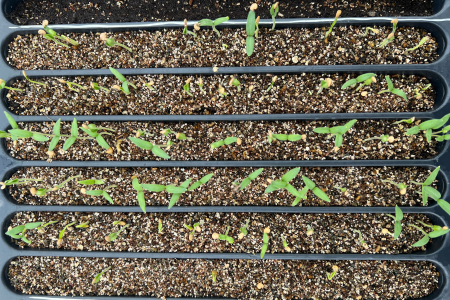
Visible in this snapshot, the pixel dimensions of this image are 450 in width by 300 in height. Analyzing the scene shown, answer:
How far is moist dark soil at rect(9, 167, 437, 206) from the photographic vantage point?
987 millimetres

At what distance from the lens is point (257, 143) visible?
3.27 feet

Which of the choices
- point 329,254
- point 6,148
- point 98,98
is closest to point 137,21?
point 98,98

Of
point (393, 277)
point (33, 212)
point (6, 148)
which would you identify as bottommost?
point (393, 277)

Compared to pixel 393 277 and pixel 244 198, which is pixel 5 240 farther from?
pixel 393 277

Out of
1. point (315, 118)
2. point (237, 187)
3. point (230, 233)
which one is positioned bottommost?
point (230, 233)

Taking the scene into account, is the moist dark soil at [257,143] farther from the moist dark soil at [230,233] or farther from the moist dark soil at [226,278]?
the moist dark soil at [226,278]

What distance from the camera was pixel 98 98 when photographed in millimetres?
1030

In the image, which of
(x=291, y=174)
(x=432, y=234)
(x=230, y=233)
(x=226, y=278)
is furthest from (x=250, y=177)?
(x=432, y=234)

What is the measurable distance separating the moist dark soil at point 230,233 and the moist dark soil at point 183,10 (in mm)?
721

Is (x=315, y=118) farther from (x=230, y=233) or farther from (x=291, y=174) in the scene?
(x=230, y=233)

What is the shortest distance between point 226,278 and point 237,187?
0.34 meters

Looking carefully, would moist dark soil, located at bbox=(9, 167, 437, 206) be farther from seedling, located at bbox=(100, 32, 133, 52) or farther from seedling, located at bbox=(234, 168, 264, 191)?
seedling, located at bbox=(100, 32, 133, 52)

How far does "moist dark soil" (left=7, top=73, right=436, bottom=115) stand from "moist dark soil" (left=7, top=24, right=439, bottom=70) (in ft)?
0.18

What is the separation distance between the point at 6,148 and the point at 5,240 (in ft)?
1.14
